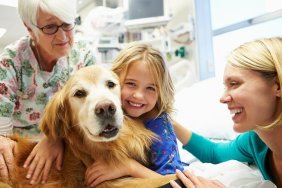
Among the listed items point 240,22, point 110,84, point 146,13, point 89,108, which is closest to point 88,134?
point 89,108

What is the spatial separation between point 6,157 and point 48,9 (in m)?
0.63

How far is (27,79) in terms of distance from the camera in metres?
1.56

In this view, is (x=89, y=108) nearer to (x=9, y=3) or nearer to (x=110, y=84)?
(x=110, y=84)

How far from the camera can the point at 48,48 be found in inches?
58.2

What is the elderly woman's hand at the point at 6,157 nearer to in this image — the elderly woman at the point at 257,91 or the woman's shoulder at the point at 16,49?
the woman's shoulder at the point at 16,49

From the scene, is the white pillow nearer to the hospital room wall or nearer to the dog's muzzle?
the hospital room wall

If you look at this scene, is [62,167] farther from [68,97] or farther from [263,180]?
[263,180]

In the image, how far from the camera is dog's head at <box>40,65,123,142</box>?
108 cm

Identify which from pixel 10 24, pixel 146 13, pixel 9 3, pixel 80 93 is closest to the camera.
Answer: pixel 80 93

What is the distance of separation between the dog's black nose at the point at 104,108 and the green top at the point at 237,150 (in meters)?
0.70

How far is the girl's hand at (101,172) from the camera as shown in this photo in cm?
117

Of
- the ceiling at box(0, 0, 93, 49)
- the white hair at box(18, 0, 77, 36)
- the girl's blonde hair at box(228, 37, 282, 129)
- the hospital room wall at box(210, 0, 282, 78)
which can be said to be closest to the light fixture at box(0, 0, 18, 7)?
the ceiling at box(0, 0, 93, 49)

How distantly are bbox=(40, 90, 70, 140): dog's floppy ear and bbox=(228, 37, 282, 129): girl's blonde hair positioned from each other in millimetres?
659

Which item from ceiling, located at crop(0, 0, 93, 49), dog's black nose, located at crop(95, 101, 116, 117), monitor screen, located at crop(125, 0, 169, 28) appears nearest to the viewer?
dog's black nose, located at crop(95, 101, 116, 117)
